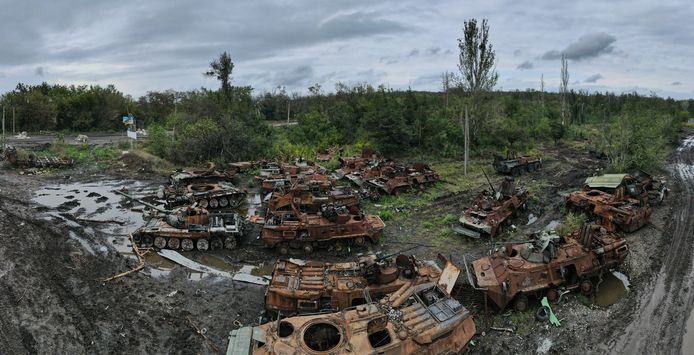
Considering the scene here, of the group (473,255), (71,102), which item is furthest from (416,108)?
(71,102)

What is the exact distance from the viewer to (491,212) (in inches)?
651

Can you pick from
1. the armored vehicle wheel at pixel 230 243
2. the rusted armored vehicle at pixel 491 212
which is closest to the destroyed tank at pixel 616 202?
the rusted armored vehicle at pixel 491 212

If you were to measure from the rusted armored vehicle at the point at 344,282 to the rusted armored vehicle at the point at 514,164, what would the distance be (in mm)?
18948

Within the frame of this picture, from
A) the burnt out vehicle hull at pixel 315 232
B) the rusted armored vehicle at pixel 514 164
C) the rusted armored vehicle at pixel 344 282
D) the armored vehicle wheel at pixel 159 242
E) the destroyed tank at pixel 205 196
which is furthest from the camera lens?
the rusted armored vehicle at pixel 514 164

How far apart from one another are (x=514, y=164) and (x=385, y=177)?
9.90 meters

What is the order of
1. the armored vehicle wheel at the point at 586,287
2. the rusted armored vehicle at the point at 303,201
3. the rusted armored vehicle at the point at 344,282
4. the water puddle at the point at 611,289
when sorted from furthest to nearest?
the rusted armored vehicle at the point at 303,201 < the water puddle at the point at 611,289 < the armored vehicle wheel at the point at 586,287 < the rusted armored vehicle at the point at 344,282

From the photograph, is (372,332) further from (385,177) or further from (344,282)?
(385,177)

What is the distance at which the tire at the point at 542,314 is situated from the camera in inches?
422

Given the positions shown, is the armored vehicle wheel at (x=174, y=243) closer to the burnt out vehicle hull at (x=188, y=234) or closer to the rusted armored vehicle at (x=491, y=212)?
the burnt out vehicle hull at (x=188, y=234)

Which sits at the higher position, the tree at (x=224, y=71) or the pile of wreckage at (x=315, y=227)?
the tree at (x=224, y=71)

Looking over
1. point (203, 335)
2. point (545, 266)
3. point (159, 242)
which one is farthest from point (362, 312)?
point (159, 242)

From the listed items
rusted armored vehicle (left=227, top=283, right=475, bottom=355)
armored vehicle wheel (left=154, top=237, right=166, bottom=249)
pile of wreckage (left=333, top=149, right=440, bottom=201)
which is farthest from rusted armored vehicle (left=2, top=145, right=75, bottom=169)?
rusted armored vehicle (left=227, top=283, right=475, bottom=355)

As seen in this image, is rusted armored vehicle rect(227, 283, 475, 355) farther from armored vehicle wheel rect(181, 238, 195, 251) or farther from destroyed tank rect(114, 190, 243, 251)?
armored vehicle wheel rect(181, 238, 195, 251)

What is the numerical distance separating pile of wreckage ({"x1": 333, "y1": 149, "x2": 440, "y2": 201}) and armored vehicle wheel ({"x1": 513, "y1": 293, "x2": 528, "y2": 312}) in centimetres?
1125
